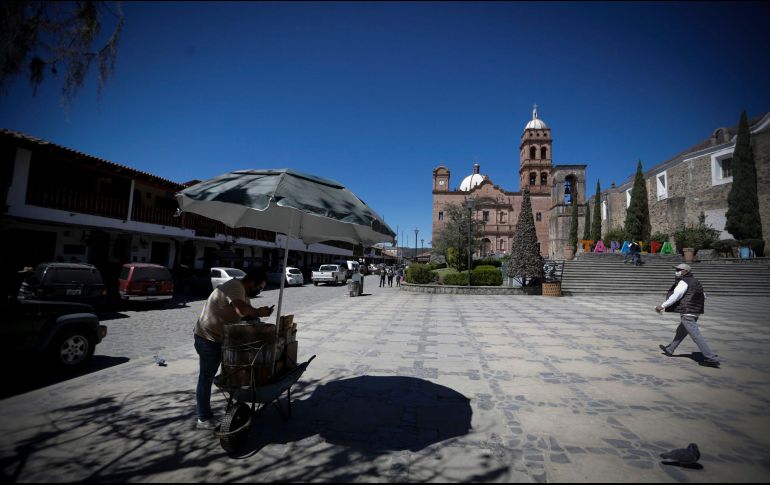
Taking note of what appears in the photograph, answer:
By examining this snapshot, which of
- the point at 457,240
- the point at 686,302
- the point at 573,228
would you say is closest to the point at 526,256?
the point at 686,302

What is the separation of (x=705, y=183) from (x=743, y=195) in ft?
20.6

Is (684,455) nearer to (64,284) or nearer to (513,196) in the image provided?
(64,284)

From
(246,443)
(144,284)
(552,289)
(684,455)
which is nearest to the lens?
(684,455)

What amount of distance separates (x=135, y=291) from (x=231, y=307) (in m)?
11.2

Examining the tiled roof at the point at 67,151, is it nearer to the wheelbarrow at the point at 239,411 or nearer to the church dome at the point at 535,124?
the wheelbarrow at the point at 239,411

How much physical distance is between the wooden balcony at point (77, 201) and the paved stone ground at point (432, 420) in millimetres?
12836

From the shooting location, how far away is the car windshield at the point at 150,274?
11.8 meters

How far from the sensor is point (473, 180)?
6956 cm

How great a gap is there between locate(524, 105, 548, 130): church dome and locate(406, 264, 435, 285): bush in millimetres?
50416

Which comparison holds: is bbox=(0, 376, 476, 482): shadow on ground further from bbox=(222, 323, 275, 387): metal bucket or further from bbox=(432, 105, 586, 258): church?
bbox=(432, 105, 586, 258): church

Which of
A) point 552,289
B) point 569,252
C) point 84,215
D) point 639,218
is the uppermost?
point 639,218

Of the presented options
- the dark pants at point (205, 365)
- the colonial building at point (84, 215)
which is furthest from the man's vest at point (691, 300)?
the colonial building at point (84, 215)

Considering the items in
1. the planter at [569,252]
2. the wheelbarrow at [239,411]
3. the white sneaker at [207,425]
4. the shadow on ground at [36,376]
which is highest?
the planter at [569,252]

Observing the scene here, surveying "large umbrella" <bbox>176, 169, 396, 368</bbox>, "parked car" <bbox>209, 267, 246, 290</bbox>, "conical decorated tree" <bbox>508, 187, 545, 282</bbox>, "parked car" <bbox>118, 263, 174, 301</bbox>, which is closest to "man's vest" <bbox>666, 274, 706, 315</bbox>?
"large umbrella" <bbox>176, 169, 396, 368</bbox>
